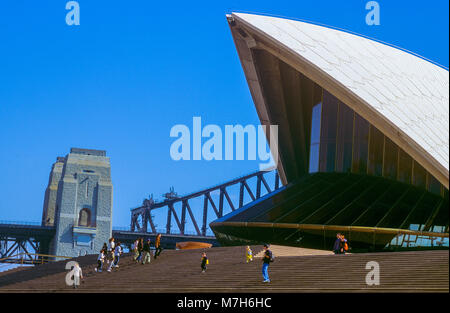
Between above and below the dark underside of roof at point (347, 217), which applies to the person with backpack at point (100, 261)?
below

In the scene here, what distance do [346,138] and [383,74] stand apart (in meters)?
5.06

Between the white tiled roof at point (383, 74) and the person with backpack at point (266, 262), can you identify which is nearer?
the person with backpack at point (266, 262)

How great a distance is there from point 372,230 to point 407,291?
1164cm

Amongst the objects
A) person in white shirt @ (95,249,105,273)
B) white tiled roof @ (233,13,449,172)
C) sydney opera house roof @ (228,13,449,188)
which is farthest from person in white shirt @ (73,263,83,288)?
white tiled roof @ (233,13,449,172)

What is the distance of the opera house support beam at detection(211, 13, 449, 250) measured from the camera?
2902cm

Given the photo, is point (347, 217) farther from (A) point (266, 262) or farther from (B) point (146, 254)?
(A) point (266, 262)

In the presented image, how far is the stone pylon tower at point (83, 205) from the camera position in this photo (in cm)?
6969

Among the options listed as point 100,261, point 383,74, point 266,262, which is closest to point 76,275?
point 100,261

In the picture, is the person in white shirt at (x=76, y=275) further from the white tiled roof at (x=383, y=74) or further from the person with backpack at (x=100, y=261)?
the white tiled roof at (x=383, y=74)

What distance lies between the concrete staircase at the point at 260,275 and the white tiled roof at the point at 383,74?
6.35 metres

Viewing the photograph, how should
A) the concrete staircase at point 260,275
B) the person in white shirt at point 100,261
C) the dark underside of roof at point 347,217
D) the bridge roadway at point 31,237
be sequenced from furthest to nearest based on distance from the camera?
the bridge roadway at point 31,237, the dark underside of roof at point 347,217, the person in white shirt at point 100,261, the concrete staircase at point 260,275

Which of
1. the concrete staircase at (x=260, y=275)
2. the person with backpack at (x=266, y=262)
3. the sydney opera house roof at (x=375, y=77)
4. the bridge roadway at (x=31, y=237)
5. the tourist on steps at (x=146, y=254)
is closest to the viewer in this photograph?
the concrete staircase at (x=260, y=275)

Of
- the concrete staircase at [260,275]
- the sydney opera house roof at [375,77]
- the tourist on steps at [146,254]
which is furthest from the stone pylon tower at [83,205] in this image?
the tourist on steps at [146,254]
